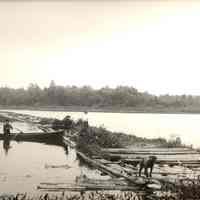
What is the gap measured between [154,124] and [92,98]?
406mm

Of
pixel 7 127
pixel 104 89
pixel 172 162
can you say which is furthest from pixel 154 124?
pixel 7 127

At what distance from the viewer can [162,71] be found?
2316mm

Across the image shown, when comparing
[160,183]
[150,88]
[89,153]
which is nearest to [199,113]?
[150,88]

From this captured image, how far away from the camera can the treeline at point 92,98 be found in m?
2.29

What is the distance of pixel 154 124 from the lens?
89.6 inches

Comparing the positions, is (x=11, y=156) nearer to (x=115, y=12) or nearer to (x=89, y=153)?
Answer: (x=89, y=153)

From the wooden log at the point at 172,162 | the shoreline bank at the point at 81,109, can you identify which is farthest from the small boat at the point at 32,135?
the wooden log at the point at 172,162

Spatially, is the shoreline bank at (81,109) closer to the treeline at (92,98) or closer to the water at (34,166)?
the treeline at (92,98)

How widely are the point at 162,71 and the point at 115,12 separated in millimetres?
461

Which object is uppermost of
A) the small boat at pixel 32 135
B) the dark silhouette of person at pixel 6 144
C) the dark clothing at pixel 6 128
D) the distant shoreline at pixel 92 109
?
the distant shoreline at pixel 92 109

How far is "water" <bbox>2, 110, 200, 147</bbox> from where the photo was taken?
225cm

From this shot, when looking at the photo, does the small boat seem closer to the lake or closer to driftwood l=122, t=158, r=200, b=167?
the lake

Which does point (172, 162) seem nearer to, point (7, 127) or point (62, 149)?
point (62, 149)

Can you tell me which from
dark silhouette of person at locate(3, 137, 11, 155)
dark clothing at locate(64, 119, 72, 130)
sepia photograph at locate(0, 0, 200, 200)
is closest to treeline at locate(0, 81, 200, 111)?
sepia photograph at locate(0, 0, 200, 200)
